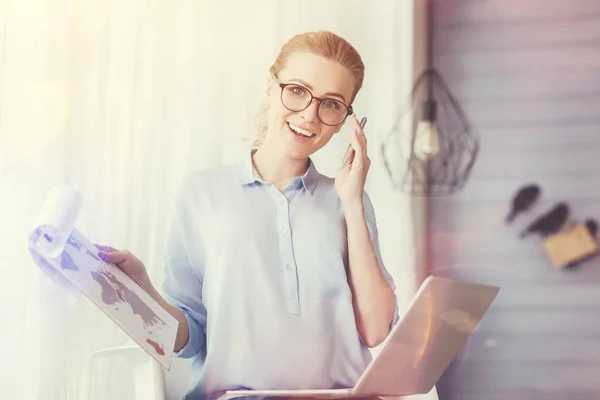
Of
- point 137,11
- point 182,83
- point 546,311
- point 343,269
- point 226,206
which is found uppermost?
point 137,11

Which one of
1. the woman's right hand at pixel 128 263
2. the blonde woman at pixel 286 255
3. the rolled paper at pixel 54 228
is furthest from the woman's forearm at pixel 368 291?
the rolled paper at pixel 54 228

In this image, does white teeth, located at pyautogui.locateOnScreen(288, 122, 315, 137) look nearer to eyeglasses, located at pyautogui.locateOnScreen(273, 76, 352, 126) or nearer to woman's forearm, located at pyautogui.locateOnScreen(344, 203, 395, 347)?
eyeglasses, located at pyautogui.locateOnScreen(273, 76, 352, 126)

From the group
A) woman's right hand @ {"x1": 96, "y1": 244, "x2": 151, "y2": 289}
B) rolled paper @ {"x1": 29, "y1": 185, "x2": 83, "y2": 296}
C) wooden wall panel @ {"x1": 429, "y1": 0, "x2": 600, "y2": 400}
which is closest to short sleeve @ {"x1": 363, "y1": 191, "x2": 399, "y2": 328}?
wooden wall panel @ {"x1": 429, "y1": 0, "x2": 600, "y2": 400}

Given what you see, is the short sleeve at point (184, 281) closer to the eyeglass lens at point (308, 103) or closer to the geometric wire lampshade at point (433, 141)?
the eyeglass lens at point (308, 103)

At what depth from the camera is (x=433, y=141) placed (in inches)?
61.8

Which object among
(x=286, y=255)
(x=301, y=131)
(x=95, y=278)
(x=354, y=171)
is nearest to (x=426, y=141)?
(x=354, y=171)

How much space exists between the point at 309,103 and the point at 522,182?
51 cm

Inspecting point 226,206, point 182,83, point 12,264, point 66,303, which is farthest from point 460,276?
point 12,264

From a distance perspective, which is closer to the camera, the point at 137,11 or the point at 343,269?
the point at 343,269

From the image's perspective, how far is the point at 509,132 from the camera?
156cm

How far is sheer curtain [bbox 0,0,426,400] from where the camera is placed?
152 cm

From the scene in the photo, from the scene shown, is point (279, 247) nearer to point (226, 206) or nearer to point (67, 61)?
point (226, 206)

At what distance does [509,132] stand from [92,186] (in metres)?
0.95

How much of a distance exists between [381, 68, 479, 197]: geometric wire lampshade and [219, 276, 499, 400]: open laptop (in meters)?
0.26
